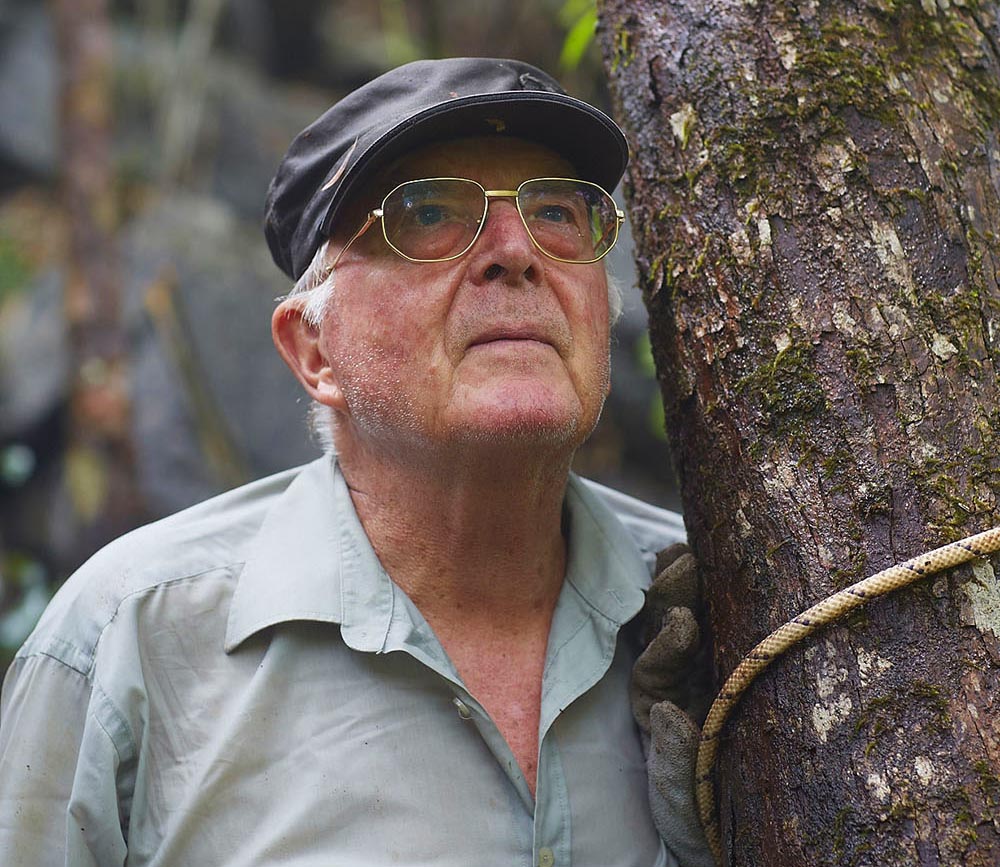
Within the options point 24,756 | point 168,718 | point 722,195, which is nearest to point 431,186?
point 722,195

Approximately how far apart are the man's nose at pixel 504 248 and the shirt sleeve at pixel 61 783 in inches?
46.0

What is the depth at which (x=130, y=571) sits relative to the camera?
222cm

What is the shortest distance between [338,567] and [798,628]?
99cm

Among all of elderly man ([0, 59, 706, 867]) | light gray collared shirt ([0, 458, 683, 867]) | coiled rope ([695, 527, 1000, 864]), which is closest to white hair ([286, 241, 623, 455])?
elderly man ([0, 59, 706, 867])

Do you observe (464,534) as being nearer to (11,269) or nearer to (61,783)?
(61,783)

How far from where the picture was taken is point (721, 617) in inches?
80.6

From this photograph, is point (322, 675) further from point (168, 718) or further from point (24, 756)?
point (24, 756)

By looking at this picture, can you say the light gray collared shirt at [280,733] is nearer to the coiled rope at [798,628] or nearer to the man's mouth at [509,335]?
the coiled rope at [798,628]

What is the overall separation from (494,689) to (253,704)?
1.73 ft

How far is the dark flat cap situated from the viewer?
7.18 feet

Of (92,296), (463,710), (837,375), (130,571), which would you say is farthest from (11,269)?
(837,375)

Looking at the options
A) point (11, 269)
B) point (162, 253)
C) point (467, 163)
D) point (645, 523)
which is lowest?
point (11, 269)

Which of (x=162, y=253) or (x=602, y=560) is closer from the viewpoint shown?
(x=602, y=560)

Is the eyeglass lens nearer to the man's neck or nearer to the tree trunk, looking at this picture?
the man's neck
